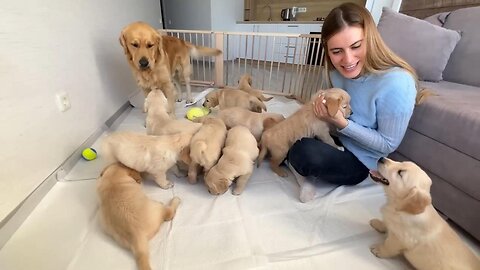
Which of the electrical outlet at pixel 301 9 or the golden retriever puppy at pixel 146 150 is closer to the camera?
the golden retriever puppy at pixel 146 150

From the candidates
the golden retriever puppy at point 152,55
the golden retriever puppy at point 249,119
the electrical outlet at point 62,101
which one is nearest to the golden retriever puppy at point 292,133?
the golden retriever puppy at point 249,119

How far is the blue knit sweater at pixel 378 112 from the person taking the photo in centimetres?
97

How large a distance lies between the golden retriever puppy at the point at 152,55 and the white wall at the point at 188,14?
3.07 m

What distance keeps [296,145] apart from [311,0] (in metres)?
4.69

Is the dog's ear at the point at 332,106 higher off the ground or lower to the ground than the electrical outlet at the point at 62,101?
higher

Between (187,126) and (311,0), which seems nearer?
(187,126)

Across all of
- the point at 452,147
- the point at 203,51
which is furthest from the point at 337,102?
the point at 203,51

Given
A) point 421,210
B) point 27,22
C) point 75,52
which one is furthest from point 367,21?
point 75,52

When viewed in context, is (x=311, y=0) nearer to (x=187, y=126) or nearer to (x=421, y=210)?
(x=187, y=126)

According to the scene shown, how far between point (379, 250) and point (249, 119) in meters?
0.95

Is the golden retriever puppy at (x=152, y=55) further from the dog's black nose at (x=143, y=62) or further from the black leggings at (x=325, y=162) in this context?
the black leggings at (x=325, y=162)

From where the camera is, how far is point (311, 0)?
190 inches

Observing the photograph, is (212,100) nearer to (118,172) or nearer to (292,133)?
(292,133)

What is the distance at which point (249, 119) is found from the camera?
1538 millimetres
